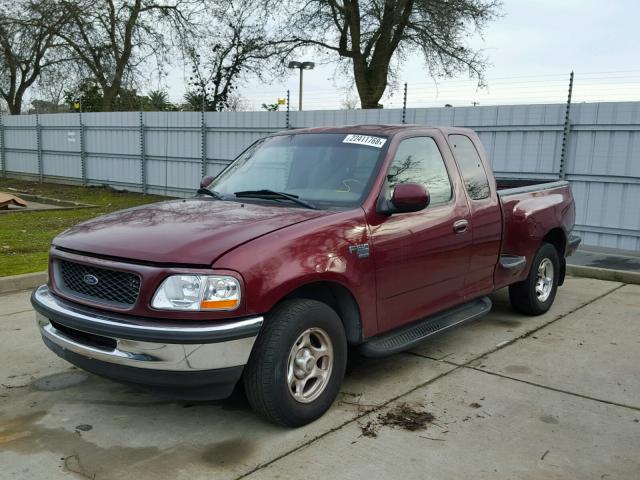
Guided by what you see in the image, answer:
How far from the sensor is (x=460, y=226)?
15.9 ft

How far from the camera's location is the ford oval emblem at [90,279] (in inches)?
139

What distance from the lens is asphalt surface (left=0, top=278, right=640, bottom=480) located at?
328 centimetres

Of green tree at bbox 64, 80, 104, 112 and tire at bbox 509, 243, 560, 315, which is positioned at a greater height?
green tree at bbox 64, 80, 104, 112

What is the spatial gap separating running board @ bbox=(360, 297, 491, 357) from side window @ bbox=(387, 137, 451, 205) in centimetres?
92

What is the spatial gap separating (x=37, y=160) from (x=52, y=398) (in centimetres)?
2179

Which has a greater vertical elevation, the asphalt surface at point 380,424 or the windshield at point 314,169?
the windshield at point 314,169

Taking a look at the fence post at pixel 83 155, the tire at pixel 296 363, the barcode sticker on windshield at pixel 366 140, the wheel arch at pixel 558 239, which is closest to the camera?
the tire at pixel 296 363

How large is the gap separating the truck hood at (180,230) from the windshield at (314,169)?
35cm

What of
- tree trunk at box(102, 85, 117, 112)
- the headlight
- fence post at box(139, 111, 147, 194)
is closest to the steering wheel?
the headlight

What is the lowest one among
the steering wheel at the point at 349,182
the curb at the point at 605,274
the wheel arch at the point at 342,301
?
the curb at the point at 605,274

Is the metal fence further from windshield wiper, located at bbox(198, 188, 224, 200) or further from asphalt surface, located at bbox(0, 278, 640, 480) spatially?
windshield wiper, located at bbox(198, 188, 224, 200)

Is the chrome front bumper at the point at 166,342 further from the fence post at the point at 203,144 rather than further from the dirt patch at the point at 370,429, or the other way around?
the fence post at the point at 203,144

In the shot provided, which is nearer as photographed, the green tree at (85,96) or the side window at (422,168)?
the side window at (422,168)

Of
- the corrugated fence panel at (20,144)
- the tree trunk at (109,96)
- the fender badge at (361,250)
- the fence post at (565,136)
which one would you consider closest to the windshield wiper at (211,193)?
the fender badge at (361,250)
